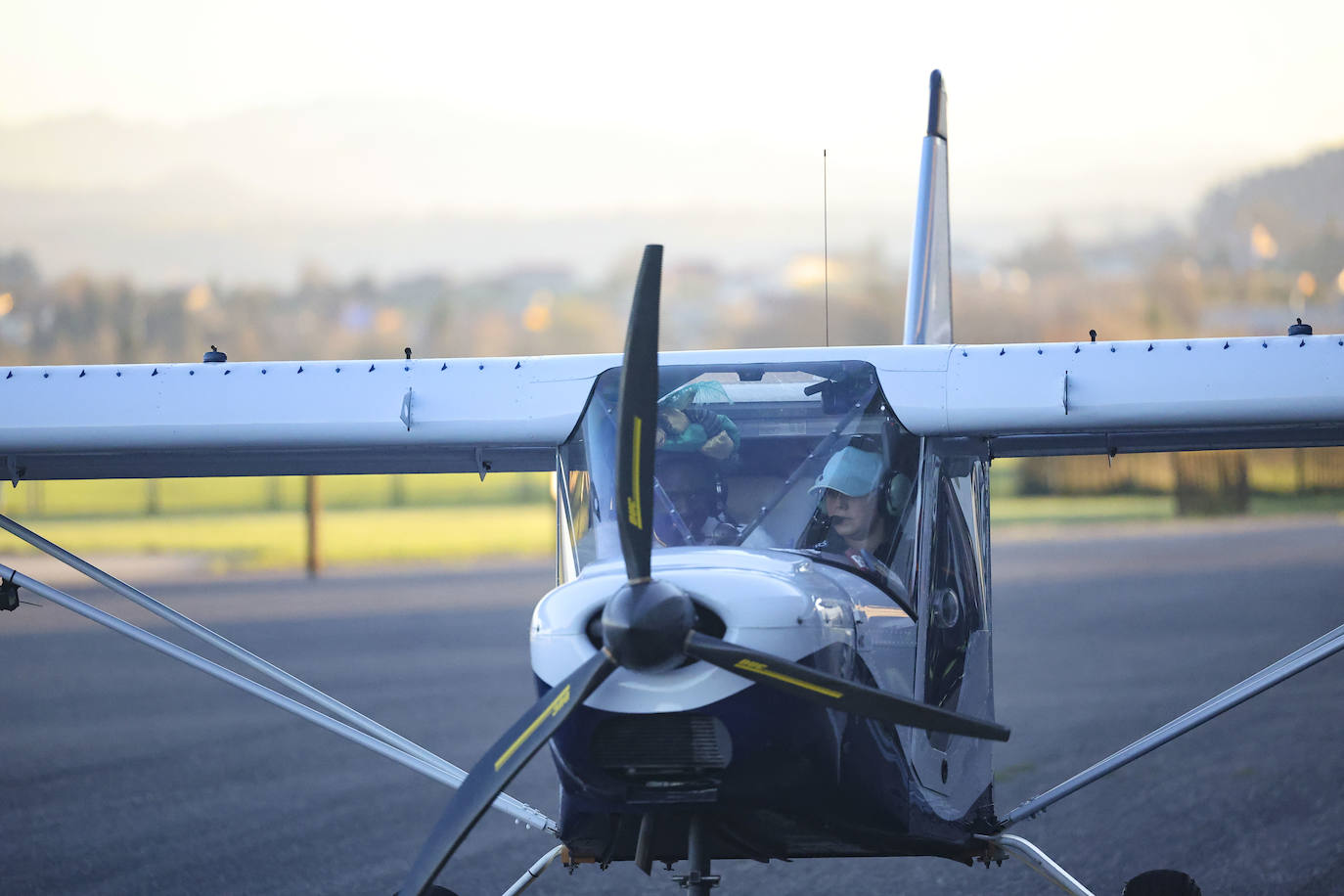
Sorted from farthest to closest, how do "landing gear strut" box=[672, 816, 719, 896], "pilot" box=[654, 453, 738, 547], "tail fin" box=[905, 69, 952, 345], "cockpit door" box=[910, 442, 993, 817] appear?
"tail fin" box=[905, 69, 952, 345]
"cockpit door" box=[910, 442, 993, 817]
"pilot" box=[654, 453, 738, 547]
"landing gear strut" box=[672, 816, 719, 896]

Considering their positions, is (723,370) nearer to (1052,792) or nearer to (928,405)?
(928,405)

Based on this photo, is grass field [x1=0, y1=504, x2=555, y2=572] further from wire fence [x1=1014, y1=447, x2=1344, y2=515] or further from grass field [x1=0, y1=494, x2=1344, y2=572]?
wire fence [x1=1014, y1=447, x2=1344, y2=515]

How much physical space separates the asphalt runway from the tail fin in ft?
8.56

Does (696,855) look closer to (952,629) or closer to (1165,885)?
(952,629)

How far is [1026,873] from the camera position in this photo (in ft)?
23.9

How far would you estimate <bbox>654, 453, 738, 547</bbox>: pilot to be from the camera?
438 centimetres

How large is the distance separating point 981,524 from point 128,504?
3593 cm

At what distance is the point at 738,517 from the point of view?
Result: 4438mm

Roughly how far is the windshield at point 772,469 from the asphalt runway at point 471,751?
118 inches

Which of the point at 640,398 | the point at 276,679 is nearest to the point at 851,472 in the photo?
the point at 640,398

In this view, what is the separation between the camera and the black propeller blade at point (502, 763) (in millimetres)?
3720

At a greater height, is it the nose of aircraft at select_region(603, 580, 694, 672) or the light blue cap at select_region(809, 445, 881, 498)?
the light blue cap at select_region(809, 445, 881, 498)

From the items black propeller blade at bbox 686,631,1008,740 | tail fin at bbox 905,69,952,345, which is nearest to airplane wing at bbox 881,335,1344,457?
black propeller blade at bbox 686,631,1008,740

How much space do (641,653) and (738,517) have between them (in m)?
0.91
